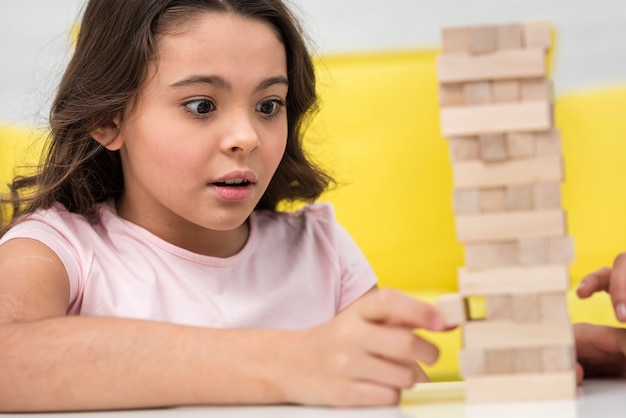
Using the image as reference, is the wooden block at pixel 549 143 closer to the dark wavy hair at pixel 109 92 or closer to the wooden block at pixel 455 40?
the wooden block at pixel 455 40

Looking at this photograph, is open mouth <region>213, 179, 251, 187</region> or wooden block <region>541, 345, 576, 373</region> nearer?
wooden block <region>541, 345, 576, 373</region>

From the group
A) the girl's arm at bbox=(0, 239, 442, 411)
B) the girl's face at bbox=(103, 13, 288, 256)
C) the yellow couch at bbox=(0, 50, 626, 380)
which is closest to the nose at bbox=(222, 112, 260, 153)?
the girl's face at bbox=(103, 13, 288, 256)

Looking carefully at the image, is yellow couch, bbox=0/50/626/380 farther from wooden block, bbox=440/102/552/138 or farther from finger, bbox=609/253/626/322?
wooden block, bbox=440/102/552/138

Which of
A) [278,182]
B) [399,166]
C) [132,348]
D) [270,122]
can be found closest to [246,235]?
[278,182]

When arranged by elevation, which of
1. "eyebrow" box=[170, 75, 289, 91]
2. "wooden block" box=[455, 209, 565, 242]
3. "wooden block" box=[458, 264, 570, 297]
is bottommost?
"wooden block" box=[458, 264, 570, 297]

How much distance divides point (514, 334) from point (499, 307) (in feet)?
0.09

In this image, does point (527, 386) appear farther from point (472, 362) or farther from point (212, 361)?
point (212, 361)

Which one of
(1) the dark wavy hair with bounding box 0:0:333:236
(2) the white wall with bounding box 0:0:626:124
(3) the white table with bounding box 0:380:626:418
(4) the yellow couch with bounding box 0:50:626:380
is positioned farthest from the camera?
(2) the white wall with bounding box 0:0:626:124

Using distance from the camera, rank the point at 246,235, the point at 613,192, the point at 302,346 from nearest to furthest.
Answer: the point at 302,346
the point at 246,235
the point at 613,192

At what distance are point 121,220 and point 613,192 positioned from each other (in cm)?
132

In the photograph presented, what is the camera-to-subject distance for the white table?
0.81 meters

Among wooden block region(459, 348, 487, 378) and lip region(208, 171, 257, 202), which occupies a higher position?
lip region(208, 171, 257, 202)

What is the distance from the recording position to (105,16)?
1.34 metres

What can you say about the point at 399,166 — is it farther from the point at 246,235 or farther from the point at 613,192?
the point at 246,235
